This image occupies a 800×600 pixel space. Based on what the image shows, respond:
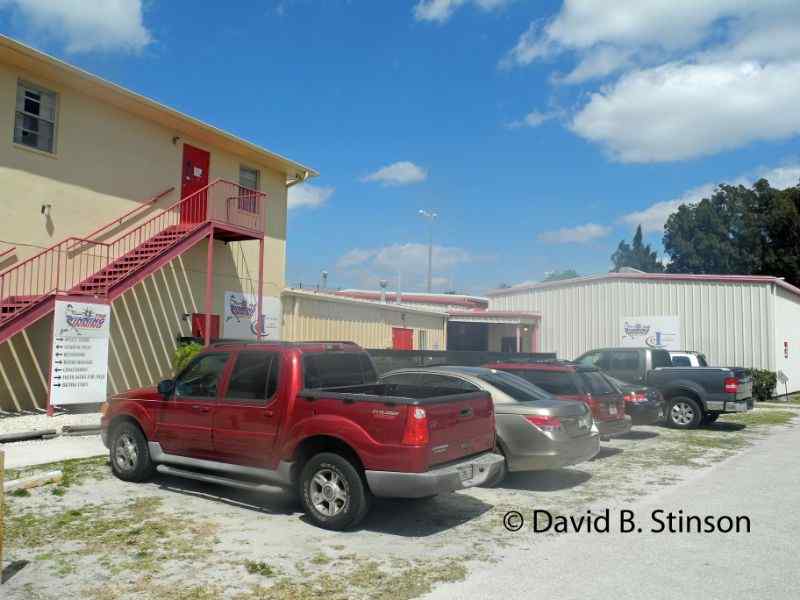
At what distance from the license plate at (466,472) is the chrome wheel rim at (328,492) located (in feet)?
3.55

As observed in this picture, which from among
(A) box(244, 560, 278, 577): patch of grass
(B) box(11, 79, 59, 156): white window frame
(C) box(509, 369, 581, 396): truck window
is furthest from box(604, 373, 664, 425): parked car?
(B) box(11, 79, 59, 156): white window frame

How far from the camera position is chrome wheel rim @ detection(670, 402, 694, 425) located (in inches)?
615

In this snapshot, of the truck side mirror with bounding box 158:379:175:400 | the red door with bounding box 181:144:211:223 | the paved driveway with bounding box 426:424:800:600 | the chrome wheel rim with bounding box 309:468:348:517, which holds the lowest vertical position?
the paved driveway with bounding box 426:424:800:600

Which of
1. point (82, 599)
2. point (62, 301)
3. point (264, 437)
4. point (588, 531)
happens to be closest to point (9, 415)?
point (62, 301)

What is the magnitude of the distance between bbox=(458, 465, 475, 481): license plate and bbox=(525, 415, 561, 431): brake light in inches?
73.5

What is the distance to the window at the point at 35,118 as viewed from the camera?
15258mm

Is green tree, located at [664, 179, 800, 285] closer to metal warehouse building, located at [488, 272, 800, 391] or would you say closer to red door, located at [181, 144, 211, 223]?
metal warehouse building, located at [488, 272, 800, 391]

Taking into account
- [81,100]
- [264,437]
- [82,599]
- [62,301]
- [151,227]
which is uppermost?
[81,100]

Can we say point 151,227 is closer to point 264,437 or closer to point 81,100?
point 81,100

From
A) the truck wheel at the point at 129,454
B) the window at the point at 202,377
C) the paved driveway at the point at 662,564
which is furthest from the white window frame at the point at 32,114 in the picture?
the paved driveway at the point at 662,564

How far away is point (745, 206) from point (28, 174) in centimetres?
5898

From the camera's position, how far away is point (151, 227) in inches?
734

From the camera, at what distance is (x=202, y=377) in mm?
7910

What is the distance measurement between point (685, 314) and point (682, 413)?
41.2ft
